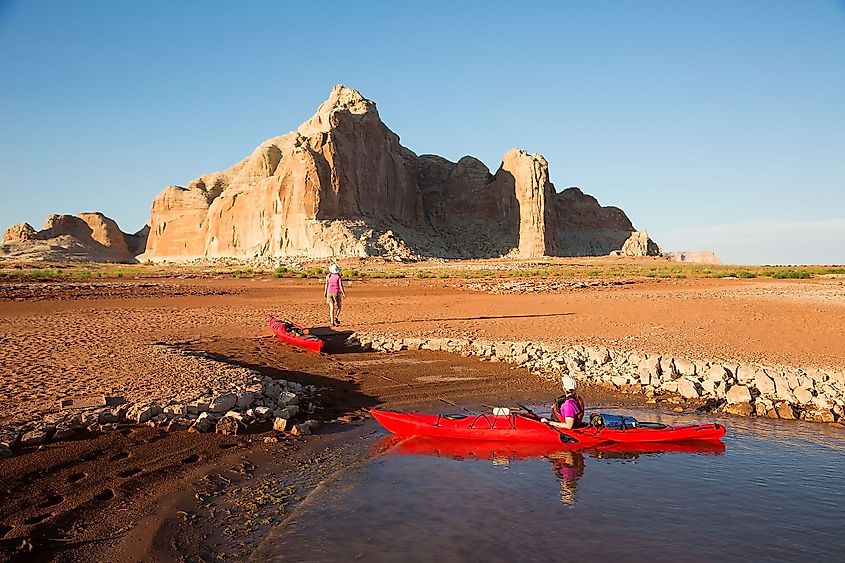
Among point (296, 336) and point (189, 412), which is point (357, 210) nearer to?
point (296, 336)

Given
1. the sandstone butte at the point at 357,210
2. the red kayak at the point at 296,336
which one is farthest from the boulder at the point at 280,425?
the sandstone butte at the point at 357,210

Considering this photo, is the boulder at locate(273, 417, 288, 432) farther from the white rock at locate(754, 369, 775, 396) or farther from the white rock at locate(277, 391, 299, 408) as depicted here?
the white rock at locate(754, 369, 775, 396)

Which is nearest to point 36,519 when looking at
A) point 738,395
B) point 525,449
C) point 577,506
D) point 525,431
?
point 577,506

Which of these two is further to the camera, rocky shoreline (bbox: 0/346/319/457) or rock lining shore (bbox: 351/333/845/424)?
rock lining shore (bbox: 351/333/845/424)

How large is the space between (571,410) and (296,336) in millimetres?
8685

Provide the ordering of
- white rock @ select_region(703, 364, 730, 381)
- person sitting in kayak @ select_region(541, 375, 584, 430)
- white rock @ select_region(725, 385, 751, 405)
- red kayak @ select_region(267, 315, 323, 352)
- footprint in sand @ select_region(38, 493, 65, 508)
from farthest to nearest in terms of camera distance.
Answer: red kayak @ select_region(267, 315, 323, 352) → white rock @ select_region(703, 364, 730, 381) → white rock @ select_region(725, 385, 751, 405) → person sitting in kayak @ select_region(541, 375, 584, 430) → footprint in sand @ select_region(38, 493, 65, 508)

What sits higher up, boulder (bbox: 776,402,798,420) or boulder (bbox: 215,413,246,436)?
boulder (bbox: 215,413,246,436)

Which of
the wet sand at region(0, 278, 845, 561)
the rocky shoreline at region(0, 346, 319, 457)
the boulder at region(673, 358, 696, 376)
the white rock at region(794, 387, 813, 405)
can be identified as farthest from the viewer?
the boulder at region(673, 358, 696, 376)

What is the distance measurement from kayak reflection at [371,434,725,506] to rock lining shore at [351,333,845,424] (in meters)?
2.43

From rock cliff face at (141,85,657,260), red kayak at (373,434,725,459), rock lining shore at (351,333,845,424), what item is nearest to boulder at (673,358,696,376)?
rock lining shore at (351,333,845,424)

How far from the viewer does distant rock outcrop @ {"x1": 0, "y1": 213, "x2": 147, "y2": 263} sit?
10069cm

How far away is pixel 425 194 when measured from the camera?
10962 centimetres

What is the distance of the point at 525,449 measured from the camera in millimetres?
9273

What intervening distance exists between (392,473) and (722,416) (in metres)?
6.13
